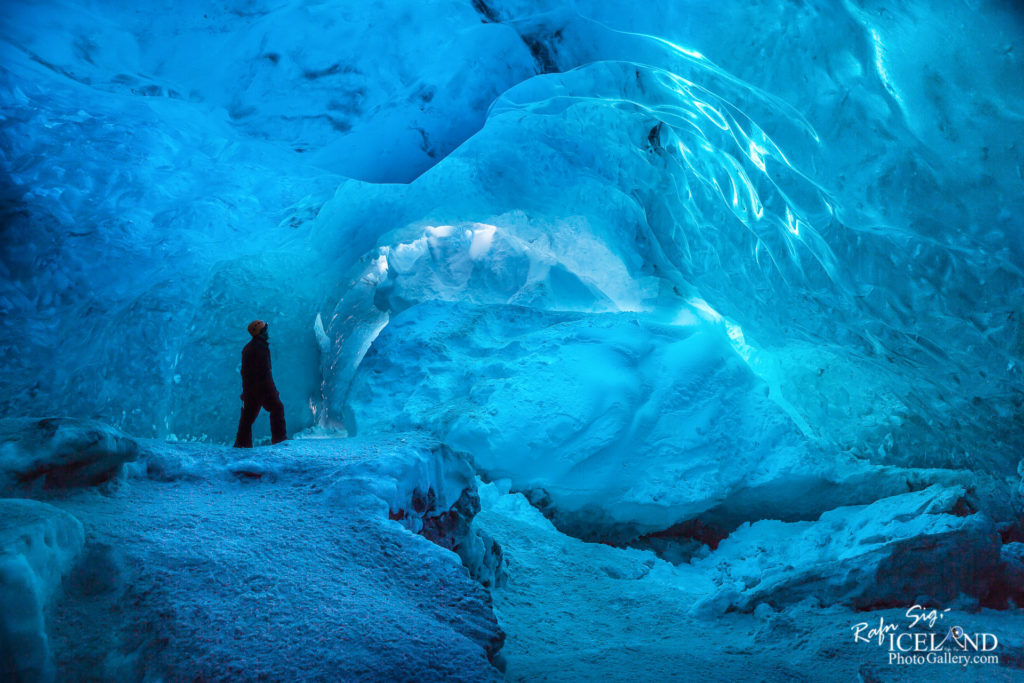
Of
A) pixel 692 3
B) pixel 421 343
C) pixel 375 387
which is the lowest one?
pixel 375 387

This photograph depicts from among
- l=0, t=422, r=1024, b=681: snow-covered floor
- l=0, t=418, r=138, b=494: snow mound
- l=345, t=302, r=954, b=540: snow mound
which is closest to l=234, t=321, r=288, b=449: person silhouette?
l=345, t=302, r=954, b=540: snow mound

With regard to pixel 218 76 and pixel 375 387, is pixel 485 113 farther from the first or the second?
pixel 375 387

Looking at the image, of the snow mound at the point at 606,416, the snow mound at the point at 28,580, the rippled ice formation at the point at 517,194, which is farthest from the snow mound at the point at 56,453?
the rippled ice formation at the point at 517,194

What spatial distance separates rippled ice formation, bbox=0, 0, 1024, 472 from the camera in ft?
11.4

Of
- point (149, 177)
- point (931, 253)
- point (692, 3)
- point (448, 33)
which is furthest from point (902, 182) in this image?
point (149, 177)

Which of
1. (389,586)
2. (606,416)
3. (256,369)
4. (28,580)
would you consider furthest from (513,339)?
(28,580)

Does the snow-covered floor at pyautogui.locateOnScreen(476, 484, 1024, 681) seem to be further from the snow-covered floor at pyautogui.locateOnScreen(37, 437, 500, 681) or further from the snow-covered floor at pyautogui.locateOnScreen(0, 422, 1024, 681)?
the snow-covered floor at pyautogui.locateOnScreen(37, 437, 500, 681)

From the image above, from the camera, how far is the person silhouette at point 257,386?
162 inches

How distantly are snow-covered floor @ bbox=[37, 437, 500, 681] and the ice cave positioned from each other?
1cm

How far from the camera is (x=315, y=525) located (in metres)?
2.18

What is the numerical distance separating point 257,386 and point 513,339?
1925 mm

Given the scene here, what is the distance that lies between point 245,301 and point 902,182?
14.3 feet

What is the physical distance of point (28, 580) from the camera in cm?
146

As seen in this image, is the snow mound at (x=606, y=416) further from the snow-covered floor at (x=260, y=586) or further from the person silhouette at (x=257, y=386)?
the snow-covered floor at (x=260, y=586)
